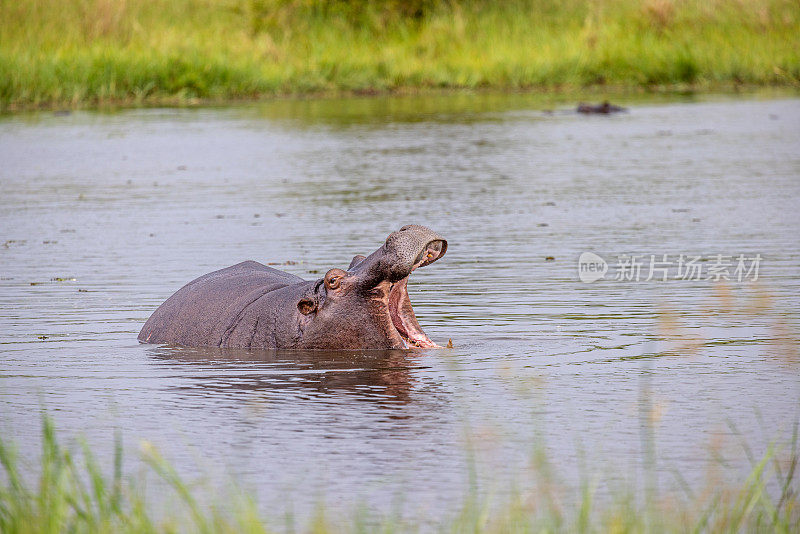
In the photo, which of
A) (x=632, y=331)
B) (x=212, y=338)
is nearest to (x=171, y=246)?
(x=212, y=338)

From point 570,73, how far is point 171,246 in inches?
587

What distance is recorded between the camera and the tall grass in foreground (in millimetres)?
3265

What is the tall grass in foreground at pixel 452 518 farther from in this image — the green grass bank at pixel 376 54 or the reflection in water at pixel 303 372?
the green grass bank at pixel 376 54

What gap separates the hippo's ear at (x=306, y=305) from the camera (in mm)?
5848

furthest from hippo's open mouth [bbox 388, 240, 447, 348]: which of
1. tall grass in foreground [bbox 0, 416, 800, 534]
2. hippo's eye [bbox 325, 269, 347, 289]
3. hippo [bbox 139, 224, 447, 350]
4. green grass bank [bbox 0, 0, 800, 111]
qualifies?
green grass bank [bbox 0, 0, 800, 111]

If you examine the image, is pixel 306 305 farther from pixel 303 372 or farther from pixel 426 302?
pixel 426 302

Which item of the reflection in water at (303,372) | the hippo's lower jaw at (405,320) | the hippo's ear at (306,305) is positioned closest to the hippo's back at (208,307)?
the reflection in water at (303,372)

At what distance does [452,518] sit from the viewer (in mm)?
3779

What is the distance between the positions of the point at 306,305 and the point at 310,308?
0.10 feet

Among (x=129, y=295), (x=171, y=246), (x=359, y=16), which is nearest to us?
(x=129, y=295)

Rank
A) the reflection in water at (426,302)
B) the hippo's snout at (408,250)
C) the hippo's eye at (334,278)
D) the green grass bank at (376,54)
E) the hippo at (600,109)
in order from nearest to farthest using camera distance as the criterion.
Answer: the reflection in water at (426,302)
the hippo's snout at (408,250)
the hippo's eye at (334,278)
the hippo at (600,109)
the green grass bank at (376,54)

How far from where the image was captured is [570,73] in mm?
23469

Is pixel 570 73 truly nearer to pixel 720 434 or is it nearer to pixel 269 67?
pixel 269 67

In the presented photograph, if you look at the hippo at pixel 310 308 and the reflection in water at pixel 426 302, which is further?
the hippo at pixel 310 308
